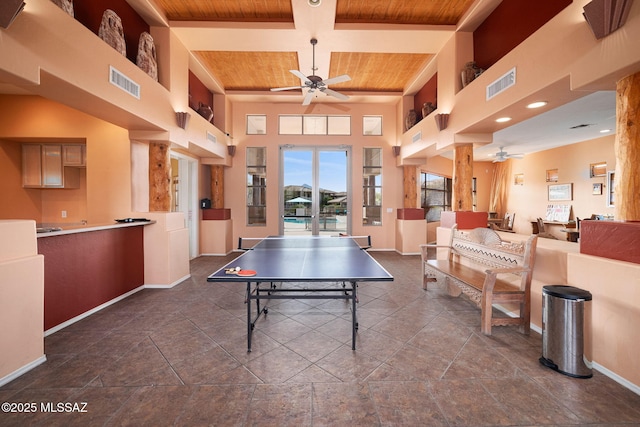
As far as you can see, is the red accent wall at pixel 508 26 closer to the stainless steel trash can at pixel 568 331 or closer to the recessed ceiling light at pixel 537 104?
the recessed ceiling light at pixel 537 104

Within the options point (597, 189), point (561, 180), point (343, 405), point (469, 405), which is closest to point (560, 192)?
point (561, 180)

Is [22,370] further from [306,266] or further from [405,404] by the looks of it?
[405,404]

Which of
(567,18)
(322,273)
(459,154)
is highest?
(567,18)

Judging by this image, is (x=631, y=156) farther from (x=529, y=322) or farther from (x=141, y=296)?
(x=141, y=296)

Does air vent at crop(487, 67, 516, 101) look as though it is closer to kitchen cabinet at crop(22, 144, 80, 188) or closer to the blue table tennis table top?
the blue table tennis table top

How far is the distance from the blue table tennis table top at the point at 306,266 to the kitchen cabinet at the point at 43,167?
4524 mm

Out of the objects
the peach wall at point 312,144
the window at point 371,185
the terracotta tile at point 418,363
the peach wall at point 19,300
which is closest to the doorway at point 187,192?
the peach wall at point 312,144

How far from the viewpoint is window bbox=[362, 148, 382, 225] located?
27.1 feet

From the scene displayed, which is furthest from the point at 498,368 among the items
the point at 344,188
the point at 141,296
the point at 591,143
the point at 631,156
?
the point at 591,143

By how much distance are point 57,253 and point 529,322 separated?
536 cm

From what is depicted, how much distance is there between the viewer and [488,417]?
1800 mm

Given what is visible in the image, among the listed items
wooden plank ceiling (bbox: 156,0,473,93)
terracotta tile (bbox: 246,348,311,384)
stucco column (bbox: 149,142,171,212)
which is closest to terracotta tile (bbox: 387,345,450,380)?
terracotta tile (bbox: 246,348,311,384)

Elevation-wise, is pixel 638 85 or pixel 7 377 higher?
pixel 638 85

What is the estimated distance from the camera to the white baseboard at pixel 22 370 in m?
2.13
